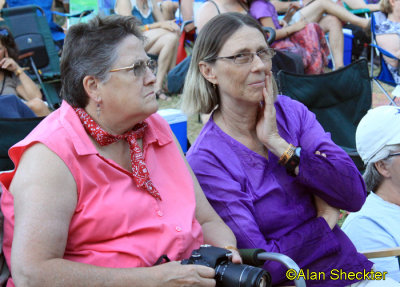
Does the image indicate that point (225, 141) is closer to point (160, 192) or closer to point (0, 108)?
point (160, 192)

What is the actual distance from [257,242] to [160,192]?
0.47m

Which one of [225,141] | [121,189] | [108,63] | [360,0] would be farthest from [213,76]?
[360,0]

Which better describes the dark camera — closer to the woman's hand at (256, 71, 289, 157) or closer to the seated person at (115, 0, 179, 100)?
the woman's hand at (256, 71, 289, 157)

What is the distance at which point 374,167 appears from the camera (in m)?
→ 2.60

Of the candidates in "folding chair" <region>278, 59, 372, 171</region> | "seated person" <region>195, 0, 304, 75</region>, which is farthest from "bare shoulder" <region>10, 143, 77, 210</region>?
"seated person" <region>195, 0, 304, 75</region>

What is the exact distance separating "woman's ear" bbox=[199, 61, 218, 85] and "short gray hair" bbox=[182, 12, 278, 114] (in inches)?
0.9

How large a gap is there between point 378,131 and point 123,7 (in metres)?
5.34

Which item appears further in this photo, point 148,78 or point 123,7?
point 123,7

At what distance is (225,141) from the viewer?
7.70ft

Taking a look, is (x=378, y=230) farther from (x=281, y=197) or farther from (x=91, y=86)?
(x=91, y=86)

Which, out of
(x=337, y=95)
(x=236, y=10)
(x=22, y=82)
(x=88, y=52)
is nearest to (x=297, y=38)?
(x=236, y=10)

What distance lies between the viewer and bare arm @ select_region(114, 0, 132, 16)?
7.11 metres

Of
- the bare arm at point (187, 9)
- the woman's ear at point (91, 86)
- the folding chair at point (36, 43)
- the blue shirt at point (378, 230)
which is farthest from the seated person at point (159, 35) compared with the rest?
the woman's ear at point (91, 86)

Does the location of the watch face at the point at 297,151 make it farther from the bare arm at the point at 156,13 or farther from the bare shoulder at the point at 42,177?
the bare arm at the point at 156,13
